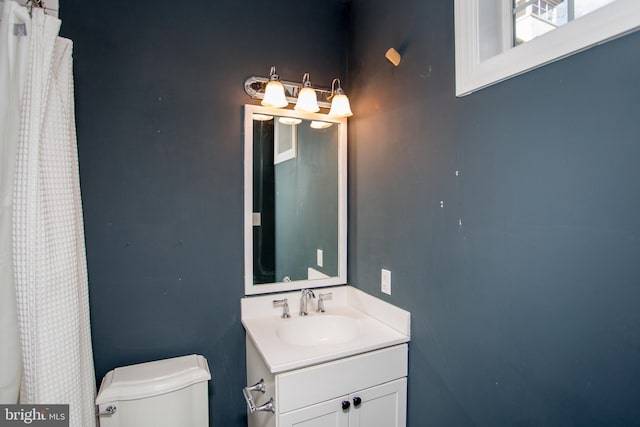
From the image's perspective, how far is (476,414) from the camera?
44.0 inches

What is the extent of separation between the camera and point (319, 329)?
→ 1.69 metres

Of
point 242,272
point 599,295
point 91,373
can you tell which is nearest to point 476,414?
point 599,295

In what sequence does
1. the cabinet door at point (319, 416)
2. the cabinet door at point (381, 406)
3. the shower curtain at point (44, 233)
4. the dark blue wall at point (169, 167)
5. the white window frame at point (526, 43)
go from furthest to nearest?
1. the dark blue wall at point (169, 167)
2. the cabinet door at point (381, 406)
3. the cabinet door at point (319, 416)
4. the shower curtain at point (44, 233)
5. the white window frame at point (526, 43)

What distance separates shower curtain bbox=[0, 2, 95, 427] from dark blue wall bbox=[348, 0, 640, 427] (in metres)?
1.26

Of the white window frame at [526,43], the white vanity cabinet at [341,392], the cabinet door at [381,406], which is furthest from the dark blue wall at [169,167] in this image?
the white window frame at [526,43]

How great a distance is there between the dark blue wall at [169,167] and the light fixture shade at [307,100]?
0.59ft

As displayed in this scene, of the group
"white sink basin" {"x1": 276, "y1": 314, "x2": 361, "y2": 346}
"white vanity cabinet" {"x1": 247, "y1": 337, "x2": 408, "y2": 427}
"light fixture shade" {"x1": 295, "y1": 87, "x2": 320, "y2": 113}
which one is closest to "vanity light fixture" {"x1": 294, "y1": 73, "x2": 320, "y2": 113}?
"light fixture shade" {"x1": 295, "y1": 87, "x2": 320, "y2": 113}

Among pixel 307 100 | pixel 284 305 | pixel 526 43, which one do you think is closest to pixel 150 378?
pixel 284 305

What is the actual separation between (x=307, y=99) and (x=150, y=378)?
4.76 feet

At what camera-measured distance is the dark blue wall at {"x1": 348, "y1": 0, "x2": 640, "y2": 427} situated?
76cm

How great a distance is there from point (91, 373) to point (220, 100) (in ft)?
4.28

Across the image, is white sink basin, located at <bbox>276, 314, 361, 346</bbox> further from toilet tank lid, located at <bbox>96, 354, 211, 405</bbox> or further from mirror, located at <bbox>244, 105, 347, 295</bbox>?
toilet tank lid, located at <bbox>96, 354, 211, 405</bbox>

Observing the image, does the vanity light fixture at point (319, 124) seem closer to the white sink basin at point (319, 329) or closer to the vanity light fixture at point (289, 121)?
the vanity light fixture at point (289, 121)

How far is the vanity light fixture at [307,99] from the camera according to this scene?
167 centimetres
